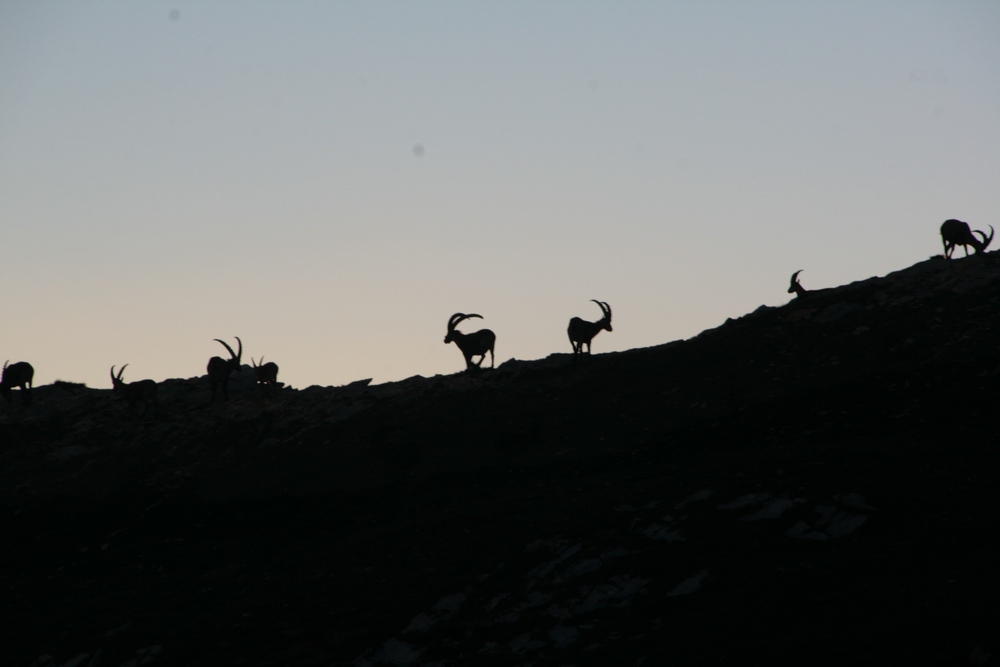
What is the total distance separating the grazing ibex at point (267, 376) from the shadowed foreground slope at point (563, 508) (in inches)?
45.0

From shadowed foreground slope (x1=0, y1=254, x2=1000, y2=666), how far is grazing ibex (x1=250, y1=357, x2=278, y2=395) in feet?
3.75

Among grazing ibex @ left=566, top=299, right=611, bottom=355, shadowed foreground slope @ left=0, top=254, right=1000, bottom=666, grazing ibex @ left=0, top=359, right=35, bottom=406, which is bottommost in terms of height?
shadowed foreground slope @ left=0, top=254, right=1000, bottom=666

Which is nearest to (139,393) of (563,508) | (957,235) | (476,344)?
(476,344)

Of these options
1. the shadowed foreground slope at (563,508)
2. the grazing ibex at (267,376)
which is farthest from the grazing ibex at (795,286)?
the grazing ibex at (267,376)

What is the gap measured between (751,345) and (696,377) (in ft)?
8.01

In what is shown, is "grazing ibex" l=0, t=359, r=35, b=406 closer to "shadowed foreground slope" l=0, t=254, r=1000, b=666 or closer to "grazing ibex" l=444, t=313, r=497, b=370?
"shadowed foreground slope" l=0, t=254, r=1000, b=666

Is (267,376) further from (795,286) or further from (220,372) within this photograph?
(795,286)

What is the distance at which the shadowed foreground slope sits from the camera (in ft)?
46.4

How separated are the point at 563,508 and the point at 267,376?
18.1 m

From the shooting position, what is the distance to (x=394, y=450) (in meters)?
27.4

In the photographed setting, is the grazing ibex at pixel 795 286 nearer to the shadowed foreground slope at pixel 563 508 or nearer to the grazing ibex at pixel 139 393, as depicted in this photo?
the shadowed foreground slope at pixel 563 508

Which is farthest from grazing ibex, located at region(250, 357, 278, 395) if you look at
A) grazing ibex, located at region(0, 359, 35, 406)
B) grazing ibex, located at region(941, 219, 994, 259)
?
grazing ibex, located at region(941, 219, 994, 259)

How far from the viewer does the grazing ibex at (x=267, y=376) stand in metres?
35.2

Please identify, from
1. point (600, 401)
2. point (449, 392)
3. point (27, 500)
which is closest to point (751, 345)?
point (600, 401)
